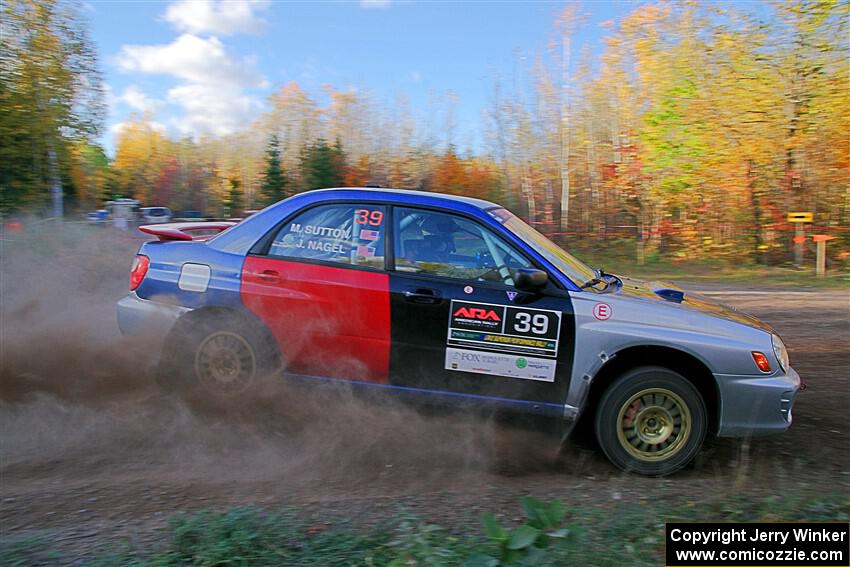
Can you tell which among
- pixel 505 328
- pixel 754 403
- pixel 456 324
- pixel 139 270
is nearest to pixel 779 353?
pixel 754 403

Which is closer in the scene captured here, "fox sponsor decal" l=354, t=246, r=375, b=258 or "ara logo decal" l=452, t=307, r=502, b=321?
"ara logo decal" l=452, t=307, r=502, b=321

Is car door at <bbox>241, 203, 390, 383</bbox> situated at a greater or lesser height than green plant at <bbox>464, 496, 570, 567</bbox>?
greater

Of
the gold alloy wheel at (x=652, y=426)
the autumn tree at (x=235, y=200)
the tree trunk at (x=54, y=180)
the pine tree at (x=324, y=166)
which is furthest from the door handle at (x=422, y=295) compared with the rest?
the autumn tree at (x=235, y=200)

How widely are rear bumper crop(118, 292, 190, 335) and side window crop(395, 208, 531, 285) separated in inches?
68.8

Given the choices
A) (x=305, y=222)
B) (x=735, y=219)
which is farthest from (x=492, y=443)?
(x=735, y=219)

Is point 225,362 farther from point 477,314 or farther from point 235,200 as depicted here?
point 235,200

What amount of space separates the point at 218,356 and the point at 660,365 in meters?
3.17

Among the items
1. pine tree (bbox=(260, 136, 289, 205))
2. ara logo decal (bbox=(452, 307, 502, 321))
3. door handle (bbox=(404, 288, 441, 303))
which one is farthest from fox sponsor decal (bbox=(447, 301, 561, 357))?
pine tree (bbox=(260, 136, 289, 205))

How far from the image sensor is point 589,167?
988 inches

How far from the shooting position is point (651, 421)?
482cm

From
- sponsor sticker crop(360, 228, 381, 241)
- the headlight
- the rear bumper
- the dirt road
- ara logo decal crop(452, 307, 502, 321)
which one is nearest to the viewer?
the dirt road

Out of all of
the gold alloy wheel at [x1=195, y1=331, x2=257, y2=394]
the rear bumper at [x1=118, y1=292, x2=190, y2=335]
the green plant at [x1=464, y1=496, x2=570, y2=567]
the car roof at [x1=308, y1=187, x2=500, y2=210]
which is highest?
the car roof at [x1=308, y1=187, x2=500, y2=210]

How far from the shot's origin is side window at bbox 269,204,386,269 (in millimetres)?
5242

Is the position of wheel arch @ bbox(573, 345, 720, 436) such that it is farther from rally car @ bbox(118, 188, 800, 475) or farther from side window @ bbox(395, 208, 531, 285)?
side window @ bbox(395, 208, 531, 285)
